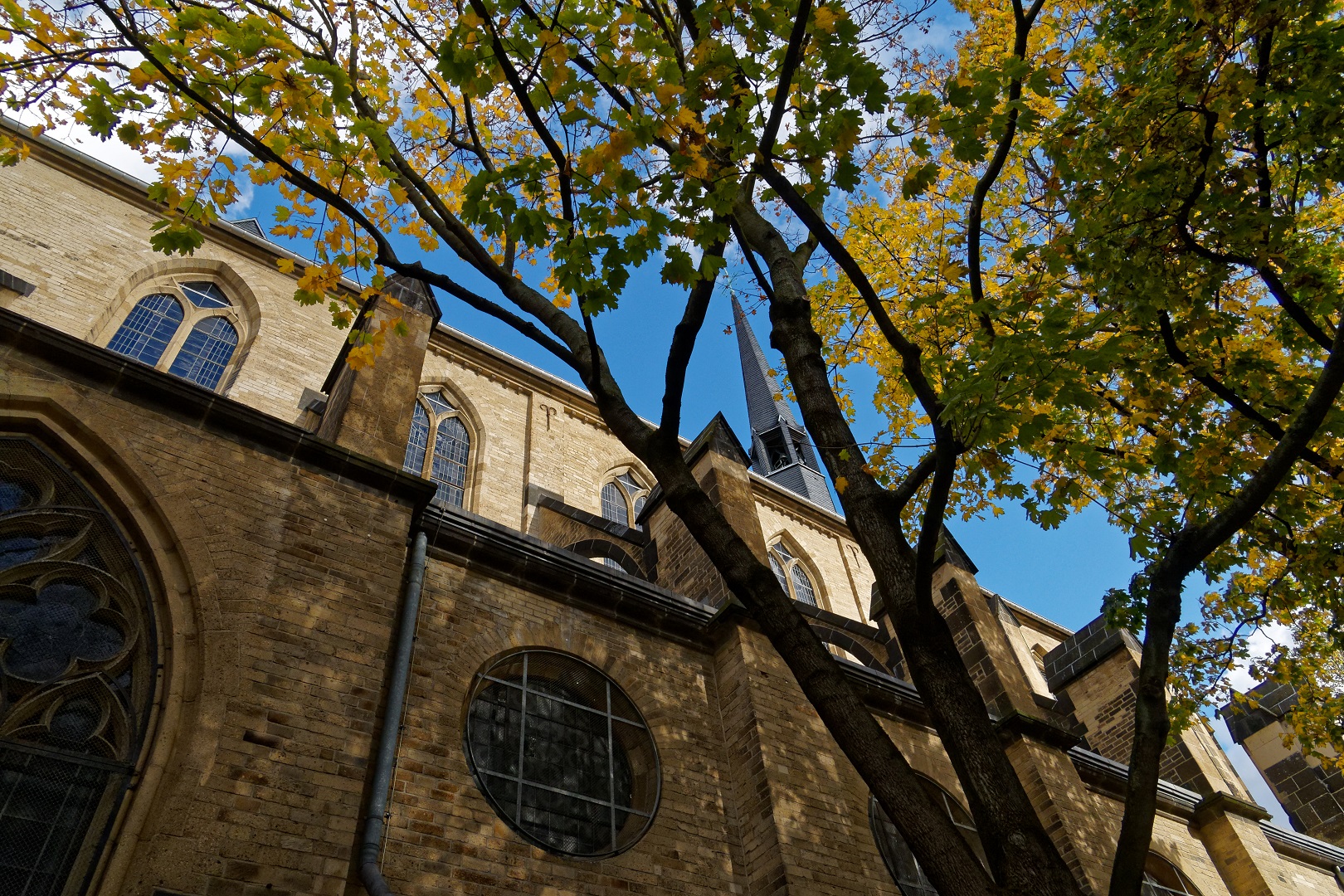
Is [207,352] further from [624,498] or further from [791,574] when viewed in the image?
[791,574]

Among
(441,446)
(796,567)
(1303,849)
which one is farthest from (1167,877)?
(441,446)

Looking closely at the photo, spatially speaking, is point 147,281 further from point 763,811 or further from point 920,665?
point 920,665

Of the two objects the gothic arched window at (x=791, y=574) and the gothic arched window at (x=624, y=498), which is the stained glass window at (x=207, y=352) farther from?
the gothic arched window at (x=791, y=574)

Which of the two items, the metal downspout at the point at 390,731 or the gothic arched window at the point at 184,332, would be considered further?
the gothic arched window at the point at 184,332

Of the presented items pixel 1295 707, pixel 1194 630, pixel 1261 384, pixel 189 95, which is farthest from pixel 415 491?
pixel 1295 707

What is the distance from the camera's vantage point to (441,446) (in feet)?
51.8

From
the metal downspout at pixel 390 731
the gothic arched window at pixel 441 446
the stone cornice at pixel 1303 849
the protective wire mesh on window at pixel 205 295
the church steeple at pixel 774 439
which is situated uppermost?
the church steeple at pixel 774 439

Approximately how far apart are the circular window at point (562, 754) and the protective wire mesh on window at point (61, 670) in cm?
244

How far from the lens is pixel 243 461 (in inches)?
272

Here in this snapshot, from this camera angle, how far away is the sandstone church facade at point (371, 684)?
536cm

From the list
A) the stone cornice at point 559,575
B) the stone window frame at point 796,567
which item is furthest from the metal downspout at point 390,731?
the stone window frame at point 796,567

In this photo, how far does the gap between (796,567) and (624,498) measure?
14.9 feet

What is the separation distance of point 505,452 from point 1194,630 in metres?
11.0

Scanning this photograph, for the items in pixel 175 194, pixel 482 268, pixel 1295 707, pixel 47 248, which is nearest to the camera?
pixel 175 194
